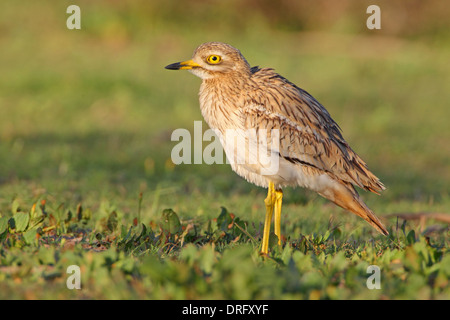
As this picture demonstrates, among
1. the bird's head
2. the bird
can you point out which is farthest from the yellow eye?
the bird

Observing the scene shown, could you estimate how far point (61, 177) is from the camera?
7414mm

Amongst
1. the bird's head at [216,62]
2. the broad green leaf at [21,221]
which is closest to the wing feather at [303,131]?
the bird's head at [216,62]

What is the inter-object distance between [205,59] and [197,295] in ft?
8.00

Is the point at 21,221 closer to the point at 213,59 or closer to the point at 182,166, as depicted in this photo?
the point at 213,59

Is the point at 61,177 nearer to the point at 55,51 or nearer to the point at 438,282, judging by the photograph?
the point at 438,282

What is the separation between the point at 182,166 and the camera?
8516 mm

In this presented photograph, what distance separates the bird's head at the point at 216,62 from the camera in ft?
17.7

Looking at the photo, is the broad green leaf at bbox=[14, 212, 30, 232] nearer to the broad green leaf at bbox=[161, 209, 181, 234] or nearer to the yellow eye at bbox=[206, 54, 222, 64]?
the broad green leaf at bbox=[161, 209, 181, 234]

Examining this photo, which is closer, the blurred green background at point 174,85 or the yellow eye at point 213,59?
the yellow eye at point 213,59

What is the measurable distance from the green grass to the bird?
0.30 metres

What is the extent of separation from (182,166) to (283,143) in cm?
359

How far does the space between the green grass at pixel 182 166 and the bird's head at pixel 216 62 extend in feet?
3.51

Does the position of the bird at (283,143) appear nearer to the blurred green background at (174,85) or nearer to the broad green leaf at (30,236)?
the broad green leaf at (30,236)

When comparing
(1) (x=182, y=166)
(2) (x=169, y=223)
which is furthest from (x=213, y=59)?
(1) (x=182, y=166)
